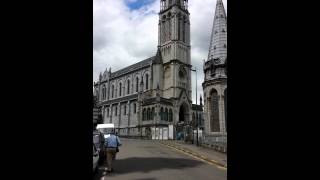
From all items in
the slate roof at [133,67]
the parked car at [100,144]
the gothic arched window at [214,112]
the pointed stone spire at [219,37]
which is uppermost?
the slate roof at [133,67]

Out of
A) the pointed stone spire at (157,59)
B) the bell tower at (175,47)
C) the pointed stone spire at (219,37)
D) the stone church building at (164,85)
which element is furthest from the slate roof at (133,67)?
the pointed stone spire at (219,37)

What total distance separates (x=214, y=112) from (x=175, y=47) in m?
50.3

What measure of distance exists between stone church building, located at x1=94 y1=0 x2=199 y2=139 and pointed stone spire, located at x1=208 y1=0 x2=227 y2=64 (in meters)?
43.0

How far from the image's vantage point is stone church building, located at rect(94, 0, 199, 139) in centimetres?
7119

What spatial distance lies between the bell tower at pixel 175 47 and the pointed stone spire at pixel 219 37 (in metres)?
48.3

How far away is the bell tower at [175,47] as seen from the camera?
2911 inches

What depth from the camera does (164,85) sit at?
253 ft

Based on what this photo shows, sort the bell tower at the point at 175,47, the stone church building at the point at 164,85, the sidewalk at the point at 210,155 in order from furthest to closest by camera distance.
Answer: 1. the bell tower at the point at 175,47
2. the stone church building at the point at 164,85
3. the sidewalk at the point at 210,155

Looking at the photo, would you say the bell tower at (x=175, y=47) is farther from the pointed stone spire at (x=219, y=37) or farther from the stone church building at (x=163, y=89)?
the pointed stone spire at (x=219, y=37)
